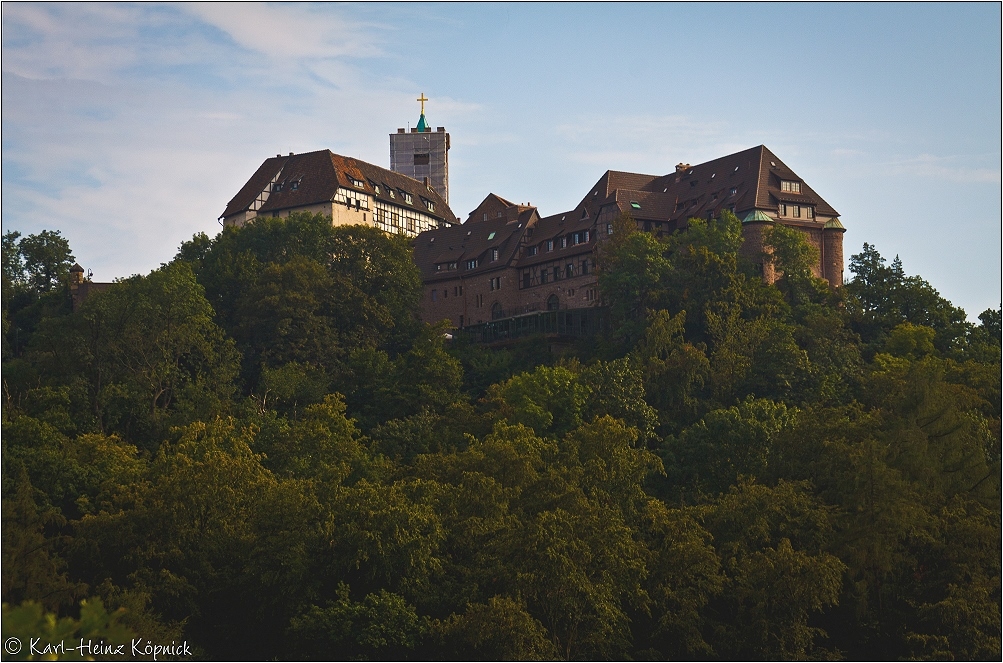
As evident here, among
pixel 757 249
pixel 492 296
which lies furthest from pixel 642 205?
pixel 492 296

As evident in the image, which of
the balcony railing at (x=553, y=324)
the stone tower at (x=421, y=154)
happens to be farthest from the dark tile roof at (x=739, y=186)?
the stone tower at (x=421, y=154)

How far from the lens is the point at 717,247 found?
85.1m

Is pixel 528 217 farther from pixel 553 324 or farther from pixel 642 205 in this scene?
pixel 553 324

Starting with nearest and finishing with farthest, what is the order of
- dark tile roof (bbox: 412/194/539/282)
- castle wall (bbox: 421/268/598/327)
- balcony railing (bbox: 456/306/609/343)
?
balcony railing (bbox: 456/306/609/343) < castle wall (bbox: 421/268/598/327) < dark tile roof (bbox: 412/194/539/282)

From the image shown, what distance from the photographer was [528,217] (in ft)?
330

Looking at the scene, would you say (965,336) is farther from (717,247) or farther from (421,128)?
(421,128)

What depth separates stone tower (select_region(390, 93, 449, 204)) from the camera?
136500mm

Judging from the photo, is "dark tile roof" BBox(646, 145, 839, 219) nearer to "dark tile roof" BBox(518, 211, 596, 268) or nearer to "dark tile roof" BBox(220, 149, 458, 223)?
"dark tile roof" BBox(518, 211, 596, 268)

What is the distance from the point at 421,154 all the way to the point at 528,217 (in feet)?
130

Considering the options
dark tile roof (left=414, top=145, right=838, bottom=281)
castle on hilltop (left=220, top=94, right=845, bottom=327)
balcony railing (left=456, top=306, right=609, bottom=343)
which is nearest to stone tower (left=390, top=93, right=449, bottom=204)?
castle on hilltop (left=220, top=94, right=845, bottom=327)

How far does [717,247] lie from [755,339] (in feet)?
29.3

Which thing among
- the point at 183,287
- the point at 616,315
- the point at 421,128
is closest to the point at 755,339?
the point at 616,315

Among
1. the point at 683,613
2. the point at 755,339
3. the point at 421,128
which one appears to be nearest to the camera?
the point at 683,613

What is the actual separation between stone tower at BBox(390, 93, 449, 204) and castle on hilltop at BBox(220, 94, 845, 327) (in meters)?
22.1
